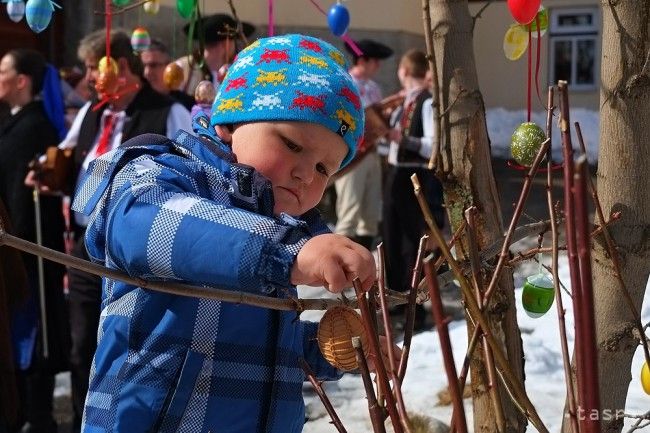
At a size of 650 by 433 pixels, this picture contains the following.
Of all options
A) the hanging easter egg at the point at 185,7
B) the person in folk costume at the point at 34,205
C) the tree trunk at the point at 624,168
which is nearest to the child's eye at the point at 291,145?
the tree trunk at the point at 624,168

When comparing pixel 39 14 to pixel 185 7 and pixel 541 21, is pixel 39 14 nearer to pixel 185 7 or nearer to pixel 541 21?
pixel 185 7

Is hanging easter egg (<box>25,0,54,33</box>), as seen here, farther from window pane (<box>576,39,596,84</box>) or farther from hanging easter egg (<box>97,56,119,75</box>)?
window pane (<box>576,39,596,84</box>)

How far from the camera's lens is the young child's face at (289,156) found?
70.8 inches

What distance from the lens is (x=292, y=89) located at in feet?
6.03

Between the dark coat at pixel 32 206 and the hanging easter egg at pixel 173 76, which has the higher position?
the hanging easter egg at pixel 173 76

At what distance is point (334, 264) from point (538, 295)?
1.30 m

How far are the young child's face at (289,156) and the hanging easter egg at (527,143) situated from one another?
0.73m

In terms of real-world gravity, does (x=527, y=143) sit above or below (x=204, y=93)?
above

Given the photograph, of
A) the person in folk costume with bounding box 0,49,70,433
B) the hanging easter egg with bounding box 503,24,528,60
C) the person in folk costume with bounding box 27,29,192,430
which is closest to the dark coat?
the person in folk costume with bounding box 0,49,70,433

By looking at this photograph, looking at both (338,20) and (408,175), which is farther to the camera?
(408,175)

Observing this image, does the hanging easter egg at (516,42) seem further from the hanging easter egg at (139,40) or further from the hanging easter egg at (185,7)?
the hanging easter egg at (139,40)

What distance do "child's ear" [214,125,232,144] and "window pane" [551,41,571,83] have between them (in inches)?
697

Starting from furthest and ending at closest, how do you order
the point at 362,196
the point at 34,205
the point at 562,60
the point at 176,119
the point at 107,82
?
the point at 562,60, the point at 362,196, the point at 34,205, the point at 176,119, the point at 107,82

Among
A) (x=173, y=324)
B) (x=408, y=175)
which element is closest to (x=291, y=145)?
(x=173, y=324)
